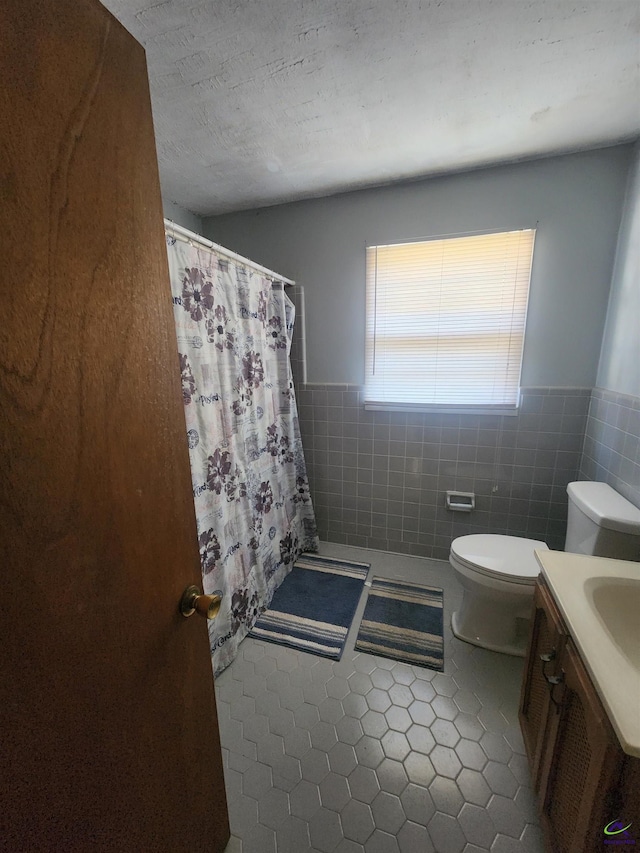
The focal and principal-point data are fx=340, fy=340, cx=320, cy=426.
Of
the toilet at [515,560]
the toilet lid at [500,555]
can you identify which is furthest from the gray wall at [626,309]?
the toilet lid at [500,555]

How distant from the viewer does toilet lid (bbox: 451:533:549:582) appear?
1529mm

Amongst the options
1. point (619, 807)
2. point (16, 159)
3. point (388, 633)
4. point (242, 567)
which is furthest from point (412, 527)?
point (16, 159)

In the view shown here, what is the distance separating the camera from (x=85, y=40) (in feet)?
1.60

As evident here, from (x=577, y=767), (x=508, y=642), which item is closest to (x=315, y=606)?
(x=508, y=642)

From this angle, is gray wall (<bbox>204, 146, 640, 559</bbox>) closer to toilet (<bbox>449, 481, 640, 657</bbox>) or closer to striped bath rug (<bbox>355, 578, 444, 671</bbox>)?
toilet (<bbox>449, 481, 640, 657</bbox>)

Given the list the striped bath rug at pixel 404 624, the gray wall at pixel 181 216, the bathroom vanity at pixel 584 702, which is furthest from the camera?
the gray wall at pixel 181 216

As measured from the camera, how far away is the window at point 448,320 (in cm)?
193

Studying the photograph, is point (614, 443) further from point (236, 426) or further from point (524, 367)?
point (236, 426)

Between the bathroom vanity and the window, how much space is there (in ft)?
3.89

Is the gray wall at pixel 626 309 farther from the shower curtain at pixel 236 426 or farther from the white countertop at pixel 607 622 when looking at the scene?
the shower curtain at pixel 236 426

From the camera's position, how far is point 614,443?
1.62m

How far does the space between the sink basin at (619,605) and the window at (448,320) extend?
1.22 meters

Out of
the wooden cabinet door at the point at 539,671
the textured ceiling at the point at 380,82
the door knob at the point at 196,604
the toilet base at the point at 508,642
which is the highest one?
the textured ceiling at the point at 380,82

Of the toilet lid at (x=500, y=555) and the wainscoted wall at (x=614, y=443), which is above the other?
the wainscoted wall at (x=614, y=443)
